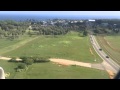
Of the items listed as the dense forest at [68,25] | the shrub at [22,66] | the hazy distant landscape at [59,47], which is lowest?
the shrub at [22,66]

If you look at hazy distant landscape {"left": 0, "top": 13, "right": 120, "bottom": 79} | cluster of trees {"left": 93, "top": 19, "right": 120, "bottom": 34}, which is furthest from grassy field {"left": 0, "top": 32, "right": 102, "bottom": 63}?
cluster of trees {"left": 93, "top": 19, "right": 120, "bottom": 34}

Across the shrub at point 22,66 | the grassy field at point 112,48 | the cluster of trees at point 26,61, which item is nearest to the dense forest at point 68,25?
the grassy field at point 112,48

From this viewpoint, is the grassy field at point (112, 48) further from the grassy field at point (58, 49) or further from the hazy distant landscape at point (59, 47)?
the grassy field at point (58, 49)

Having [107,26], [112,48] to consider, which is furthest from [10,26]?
[112,48]

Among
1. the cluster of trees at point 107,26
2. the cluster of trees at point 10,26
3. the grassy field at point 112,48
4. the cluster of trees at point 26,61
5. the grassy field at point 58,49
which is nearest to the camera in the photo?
the cluster of trees at point 107,26

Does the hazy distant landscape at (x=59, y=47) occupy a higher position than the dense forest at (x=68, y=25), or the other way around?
the dense forest at (x=68, y=25)

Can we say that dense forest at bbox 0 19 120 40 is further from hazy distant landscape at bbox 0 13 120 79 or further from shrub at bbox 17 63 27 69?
shrub at bbox 17 63 27 69
